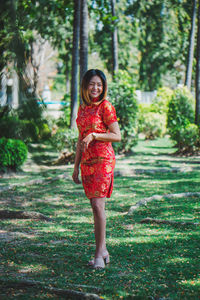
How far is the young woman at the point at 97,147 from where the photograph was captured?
381 cm

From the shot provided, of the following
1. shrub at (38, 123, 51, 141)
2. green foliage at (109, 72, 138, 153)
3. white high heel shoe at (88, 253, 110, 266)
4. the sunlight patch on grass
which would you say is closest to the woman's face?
white high heel shoe at (88, 253, 110, 266)

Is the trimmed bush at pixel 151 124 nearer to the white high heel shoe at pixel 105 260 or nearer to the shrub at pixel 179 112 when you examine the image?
the shrub at pixel 179 112

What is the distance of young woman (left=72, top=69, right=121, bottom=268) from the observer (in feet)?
12.5

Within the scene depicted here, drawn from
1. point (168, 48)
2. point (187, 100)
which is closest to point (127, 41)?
point (168, 48)

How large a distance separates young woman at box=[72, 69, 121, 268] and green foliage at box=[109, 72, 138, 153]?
409 inches

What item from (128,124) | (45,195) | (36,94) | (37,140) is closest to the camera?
(36,94)

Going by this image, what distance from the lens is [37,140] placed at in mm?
2045

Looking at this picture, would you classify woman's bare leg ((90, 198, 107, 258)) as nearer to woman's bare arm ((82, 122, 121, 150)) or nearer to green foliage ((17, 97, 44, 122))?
woman's bare arm ((82, 122, 121, 150))

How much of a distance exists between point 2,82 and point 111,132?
2.00 m

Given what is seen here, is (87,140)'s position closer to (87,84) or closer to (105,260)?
(87,84)

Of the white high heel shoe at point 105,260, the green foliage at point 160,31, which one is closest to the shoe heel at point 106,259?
the white high heel shoe at point 105,260

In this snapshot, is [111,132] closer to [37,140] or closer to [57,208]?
[37,140]

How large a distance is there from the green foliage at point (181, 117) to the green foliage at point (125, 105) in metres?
1.62

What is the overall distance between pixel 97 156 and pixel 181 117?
1229cm
